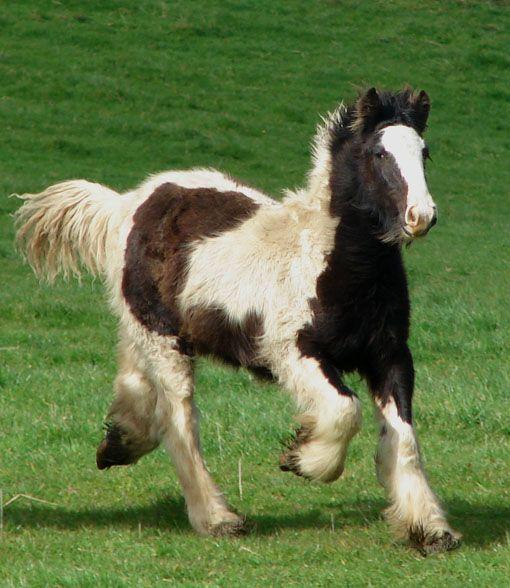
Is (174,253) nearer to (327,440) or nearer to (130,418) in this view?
(130,418)

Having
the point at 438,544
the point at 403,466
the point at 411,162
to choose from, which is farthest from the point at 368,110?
the point at 438,544

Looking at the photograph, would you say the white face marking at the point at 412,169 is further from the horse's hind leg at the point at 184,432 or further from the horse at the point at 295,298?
the horse's hind leg at the point at 184,432

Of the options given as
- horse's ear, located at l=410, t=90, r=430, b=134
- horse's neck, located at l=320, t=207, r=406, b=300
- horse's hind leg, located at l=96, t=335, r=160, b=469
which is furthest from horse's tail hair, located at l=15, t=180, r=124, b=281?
horse's ear, located at l=410, t=90, r=430, b=134

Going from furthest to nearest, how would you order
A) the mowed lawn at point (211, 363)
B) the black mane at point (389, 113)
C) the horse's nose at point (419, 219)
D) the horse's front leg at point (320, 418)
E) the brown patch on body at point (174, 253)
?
the brown patch on body at point (174, 253), the black mane at point (389, 113), the mowed lawn at point (211, 363), the horse's front leg at point (320, 418), the horse's nose at point (419, 219)

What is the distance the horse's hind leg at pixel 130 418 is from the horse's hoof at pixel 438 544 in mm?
1973

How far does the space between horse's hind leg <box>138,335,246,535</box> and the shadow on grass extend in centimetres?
20

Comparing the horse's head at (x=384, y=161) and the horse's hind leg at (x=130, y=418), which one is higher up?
the horse's head at (x=384, y=161)

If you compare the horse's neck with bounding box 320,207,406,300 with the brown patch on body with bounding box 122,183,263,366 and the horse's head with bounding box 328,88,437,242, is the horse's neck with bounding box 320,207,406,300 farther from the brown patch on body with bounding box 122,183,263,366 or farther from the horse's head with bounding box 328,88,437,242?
the brown patch on body with bounding box 122,183,263,366

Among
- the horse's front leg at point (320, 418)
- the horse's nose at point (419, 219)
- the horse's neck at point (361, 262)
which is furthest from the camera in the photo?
the horse's neck at point (361, 262)

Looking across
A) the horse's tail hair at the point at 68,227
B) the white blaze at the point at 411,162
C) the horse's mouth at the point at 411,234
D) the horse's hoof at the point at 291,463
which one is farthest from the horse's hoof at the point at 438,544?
the horse's tail hair at the point at 68,227

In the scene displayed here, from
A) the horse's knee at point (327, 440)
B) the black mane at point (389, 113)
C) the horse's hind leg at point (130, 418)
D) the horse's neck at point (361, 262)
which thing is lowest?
the horse's hind leg at point (130, 418)

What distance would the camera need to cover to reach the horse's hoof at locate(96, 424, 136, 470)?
286 inches

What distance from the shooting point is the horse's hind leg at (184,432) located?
6531 mm

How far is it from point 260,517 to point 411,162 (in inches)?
91.7
